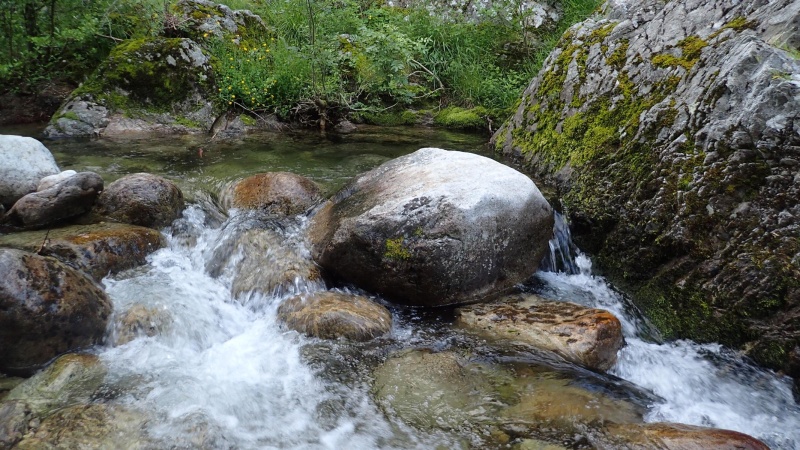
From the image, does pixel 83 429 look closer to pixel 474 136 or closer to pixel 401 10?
pixel 474 136

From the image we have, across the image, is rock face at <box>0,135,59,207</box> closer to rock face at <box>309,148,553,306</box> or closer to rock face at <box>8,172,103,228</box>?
rock face at <box>8,172,103,228</box>

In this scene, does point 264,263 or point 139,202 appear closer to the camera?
point 264,263

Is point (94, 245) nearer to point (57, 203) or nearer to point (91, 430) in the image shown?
point (57, 203)

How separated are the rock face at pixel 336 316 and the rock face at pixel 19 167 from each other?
9.41 feet

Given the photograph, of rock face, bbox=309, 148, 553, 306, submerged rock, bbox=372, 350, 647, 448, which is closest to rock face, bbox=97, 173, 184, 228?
rock face, bbox=309, 148, 553, 306

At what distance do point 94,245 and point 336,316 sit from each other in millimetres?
2085

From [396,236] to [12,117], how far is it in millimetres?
7815

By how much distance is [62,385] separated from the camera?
2.77 meters

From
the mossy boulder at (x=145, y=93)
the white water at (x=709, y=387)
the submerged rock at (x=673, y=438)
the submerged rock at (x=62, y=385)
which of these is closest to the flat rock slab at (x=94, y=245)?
the submerged rock at (x=62, y=385)

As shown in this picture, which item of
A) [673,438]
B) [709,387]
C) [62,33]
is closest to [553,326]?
[709,387]

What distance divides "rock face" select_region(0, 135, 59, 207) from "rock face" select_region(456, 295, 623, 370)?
413cm

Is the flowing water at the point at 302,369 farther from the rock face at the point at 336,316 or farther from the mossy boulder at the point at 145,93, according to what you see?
the mossy boulder at the point at 145,93

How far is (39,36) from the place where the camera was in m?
7.75

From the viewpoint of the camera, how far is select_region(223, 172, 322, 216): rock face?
509cm
